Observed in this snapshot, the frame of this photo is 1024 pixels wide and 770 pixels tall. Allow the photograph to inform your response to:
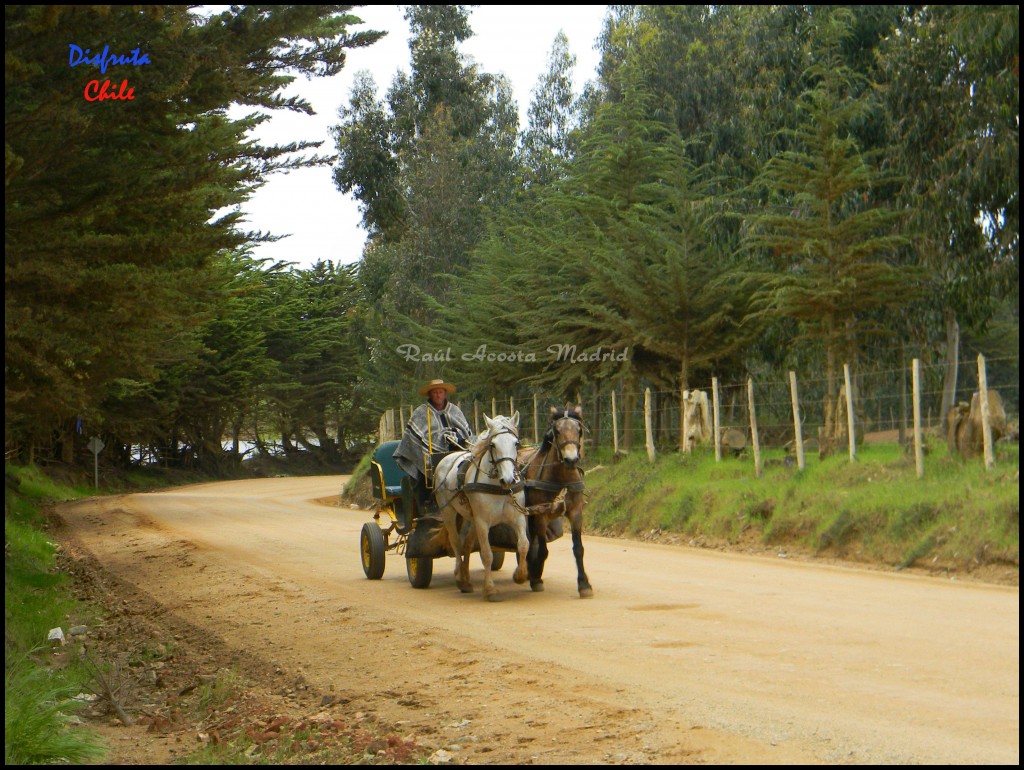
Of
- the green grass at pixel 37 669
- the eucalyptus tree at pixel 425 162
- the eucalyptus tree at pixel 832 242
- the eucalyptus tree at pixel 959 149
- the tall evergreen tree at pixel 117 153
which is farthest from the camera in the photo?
the eucalyptus tree at pixel 425 162

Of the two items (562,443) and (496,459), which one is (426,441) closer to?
(496,459)

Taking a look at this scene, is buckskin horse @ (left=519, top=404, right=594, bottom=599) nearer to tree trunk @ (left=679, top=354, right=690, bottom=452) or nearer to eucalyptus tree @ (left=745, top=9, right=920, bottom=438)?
eucalyptus tree @ (left=745, top=9, right=920, bottom=438)

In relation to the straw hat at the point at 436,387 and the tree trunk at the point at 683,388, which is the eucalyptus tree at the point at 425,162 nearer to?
the tree trunk at the point at 683,388

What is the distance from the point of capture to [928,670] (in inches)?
299

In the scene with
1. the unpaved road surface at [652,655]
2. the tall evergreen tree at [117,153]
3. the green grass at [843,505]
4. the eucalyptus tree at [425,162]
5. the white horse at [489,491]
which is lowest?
the unpaved road surface at [652,655]

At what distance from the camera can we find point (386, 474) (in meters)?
14.1

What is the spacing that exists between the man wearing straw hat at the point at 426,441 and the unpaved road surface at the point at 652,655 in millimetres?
1166

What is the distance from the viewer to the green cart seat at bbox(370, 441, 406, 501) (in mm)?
13930

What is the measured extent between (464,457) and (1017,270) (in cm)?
1360

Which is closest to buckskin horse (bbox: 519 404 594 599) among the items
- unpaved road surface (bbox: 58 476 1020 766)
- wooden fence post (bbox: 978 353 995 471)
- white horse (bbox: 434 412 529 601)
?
white horse (bbox: 434 412 529 601)

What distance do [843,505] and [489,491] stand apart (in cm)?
A: 709

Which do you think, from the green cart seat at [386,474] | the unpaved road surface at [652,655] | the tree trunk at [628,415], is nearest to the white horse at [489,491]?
the unpaved road surface at [652,655]

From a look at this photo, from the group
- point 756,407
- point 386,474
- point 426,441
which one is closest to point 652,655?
point 426,441

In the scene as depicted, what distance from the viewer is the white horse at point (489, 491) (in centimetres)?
1150
